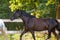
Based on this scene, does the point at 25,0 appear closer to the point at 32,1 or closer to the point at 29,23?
the point at 32,1

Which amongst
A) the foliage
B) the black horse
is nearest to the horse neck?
the black horse

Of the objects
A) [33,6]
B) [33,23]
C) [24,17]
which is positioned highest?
[24,17]

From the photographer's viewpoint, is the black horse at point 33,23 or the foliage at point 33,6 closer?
the black horse at point 33,23

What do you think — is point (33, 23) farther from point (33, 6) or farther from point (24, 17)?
point (33, 6)

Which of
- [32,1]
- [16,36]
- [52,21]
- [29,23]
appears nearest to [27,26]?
[29,23]

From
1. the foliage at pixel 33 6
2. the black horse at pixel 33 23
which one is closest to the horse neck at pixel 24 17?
the black horse at pixel 33 23

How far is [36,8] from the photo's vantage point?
24.3 ft

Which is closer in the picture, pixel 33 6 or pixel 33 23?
pixel 33 23

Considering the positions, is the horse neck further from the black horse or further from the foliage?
the foliage

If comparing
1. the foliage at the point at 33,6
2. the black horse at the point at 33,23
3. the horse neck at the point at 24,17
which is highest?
the horse neck at the point at 24,17

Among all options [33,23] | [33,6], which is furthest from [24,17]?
[33,6]

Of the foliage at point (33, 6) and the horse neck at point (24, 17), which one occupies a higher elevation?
the horse neck at point (24, 17)

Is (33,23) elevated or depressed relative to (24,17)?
depressed

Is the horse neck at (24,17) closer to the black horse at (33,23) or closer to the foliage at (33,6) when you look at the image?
the black horse at (33,23)
